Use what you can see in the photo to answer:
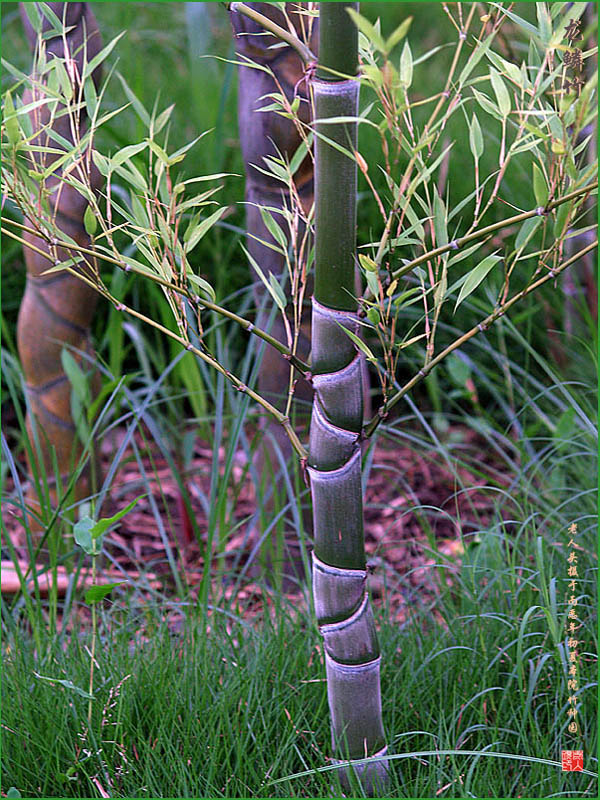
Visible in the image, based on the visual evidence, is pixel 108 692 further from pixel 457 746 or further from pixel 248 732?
pixel 457 746

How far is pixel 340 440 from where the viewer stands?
2.81 feet

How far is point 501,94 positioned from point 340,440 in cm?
35

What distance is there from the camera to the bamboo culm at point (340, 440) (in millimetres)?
772

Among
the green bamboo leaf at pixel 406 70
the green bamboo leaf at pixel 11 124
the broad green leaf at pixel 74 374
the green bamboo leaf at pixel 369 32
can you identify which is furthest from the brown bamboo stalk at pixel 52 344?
the green bamboo leaf at pixel 369 32

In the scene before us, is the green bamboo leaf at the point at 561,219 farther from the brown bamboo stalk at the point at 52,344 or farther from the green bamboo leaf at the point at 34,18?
the brown bamboo stalk at the point at 52,344

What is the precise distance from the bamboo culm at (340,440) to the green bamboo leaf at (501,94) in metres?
0.12

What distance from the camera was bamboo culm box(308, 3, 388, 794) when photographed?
2.53 ft

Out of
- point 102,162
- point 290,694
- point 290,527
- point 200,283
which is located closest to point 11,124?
point 102,162

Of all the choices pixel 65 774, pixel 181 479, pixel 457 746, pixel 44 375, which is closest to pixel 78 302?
pixel 44 375

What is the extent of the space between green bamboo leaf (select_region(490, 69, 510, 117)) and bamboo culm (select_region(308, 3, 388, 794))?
122 mm

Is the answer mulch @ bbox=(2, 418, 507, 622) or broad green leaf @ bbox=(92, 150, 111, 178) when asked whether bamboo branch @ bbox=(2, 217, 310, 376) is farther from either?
mulch @ bbox=(2, 418, 507, 622)

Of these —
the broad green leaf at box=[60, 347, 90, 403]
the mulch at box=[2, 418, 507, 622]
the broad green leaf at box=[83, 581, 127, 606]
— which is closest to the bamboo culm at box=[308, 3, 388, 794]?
the broad green leaf at box=[83, 581, 127, 606]

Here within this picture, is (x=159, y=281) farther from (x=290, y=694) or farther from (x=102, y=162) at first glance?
(x=290, y=694)

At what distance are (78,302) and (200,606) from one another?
673 millimetres
